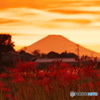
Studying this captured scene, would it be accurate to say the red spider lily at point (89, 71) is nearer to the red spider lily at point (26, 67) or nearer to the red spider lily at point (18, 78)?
the red spider lily at point (26, 67)

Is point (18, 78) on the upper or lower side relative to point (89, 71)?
lower

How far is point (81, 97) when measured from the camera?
1074cm

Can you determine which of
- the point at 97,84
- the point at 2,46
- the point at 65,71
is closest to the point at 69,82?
the point at 65,71

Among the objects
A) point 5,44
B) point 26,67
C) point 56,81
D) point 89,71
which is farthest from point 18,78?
point 5,44

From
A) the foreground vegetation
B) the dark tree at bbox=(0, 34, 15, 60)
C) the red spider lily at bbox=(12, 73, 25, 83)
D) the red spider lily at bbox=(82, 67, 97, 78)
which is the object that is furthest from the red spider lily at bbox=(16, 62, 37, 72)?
the dark tree at bbox=(0, 34, 15, 60)

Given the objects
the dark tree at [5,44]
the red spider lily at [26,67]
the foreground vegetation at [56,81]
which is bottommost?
the foreground vegetation at [56,81]

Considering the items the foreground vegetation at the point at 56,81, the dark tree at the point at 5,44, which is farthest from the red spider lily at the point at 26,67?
the dark tree at the point at 5,44

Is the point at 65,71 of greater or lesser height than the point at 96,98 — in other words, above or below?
above

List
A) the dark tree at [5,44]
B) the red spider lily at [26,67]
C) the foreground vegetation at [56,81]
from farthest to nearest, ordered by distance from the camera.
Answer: the dark tree at [5,44]
the red spider lily at [26,67]
the foreground vegetation at [56,81]

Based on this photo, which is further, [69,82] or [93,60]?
[69,82]

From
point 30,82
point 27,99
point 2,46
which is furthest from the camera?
point 2,46

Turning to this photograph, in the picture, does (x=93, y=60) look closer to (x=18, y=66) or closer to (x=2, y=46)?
(x=18, y=66)

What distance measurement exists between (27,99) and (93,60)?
2314 millimetres

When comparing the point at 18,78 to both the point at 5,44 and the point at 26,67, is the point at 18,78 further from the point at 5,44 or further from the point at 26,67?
the point at 5,44
